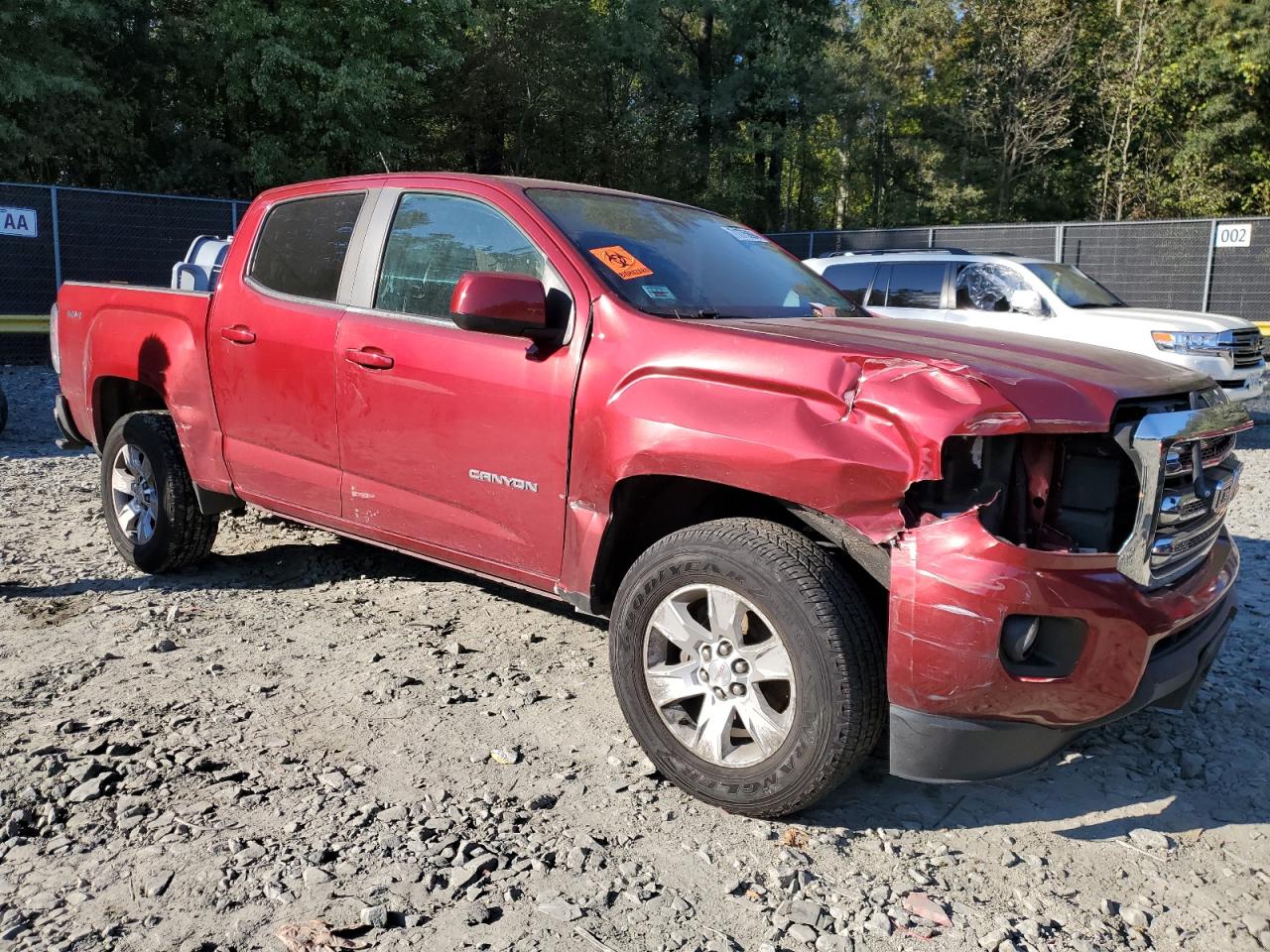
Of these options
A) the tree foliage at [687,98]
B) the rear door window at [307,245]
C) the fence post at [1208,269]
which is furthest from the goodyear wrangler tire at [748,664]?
the tree foliage at [687,98]

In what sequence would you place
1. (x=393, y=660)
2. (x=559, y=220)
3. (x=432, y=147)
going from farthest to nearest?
(x=432, y=147) < (x=393, y=660) < (x=559, y=220)

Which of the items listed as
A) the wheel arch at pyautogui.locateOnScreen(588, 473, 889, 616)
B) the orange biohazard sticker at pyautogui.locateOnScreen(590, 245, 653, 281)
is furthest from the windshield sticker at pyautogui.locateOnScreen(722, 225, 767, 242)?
the wheel arch at pyautogui.locateOnScreen(588, 473, 889, 616)

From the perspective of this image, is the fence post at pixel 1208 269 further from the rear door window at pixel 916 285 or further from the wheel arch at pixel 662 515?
the wheel arch at pixel 662 515

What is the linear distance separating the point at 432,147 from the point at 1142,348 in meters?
23.2

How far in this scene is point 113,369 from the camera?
207 inches

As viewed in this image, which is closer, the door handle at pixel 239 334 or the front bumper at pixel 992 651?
the front bumper at pixel 992 651

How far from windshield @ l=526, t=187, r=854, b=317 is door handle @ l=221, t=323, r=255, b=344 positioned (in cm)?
150

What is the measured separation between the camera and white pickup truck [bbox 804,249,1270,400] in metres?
9.97

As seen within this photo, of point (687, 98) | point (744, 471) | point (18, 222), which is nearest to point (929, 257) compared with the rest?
point (744, 471)

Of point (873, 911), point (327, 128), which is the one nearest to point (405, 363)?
point (873, 911)

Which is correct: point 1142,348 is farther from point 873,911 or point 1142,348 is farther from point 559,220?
point 873,911

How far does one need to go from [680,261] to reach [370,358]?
125 centimetres

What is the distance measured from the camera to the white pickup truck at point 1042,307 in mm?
9969

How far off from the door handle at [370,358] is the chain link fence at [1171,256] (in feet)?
41.9
